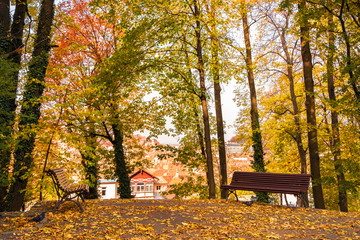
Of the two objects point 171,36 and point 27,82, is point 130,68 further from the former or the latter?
point 27,82

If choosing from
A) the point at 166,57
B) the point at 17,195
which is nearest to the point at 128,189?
the point at 17,195

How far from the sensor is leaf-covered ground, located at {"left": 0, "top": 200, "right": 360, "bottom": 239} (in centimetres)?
427

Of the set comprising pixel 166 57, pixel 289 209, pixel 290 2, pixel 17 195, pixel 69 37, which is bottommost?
pixel 289 209

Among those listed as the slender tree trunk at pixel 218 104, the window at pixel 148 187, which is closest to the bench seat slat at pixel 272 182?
the slender tree trunk at pixel 218 104

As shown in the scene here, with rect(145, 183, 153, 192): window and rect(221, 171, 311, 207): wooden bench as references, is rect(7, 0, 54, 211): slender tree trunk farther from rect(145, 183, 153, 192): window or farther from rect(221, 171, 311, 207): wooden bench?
rect(145, 183, 153, 192): window

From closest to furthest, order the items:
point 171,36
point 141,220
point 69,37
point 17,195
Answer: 1. point 141,220
2. point 17,195
3. point 171,36
4. point 69,37

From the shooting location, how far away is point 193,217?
18.3 feet

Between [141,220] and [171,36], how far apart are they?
20.4 feet

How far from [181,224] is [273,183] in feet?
12.0

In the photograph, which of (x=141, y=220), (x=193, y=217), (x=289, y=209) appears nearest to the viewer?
(x=141, y=220)

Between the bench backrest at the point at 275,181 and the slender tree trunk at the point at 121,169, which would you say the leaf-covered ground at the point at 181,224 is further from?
the slender tree trunk at the point at 121,169

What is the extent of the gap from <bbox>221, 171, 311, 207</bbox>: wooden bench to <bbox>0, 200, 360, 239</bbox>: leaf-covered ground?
21.1 inches

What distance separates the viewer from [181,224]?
16.2ft

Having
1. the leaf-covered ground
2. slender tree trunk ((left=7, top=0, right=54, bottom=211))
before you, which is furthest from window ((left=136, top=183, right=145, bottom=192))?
the leaf-covered ground
